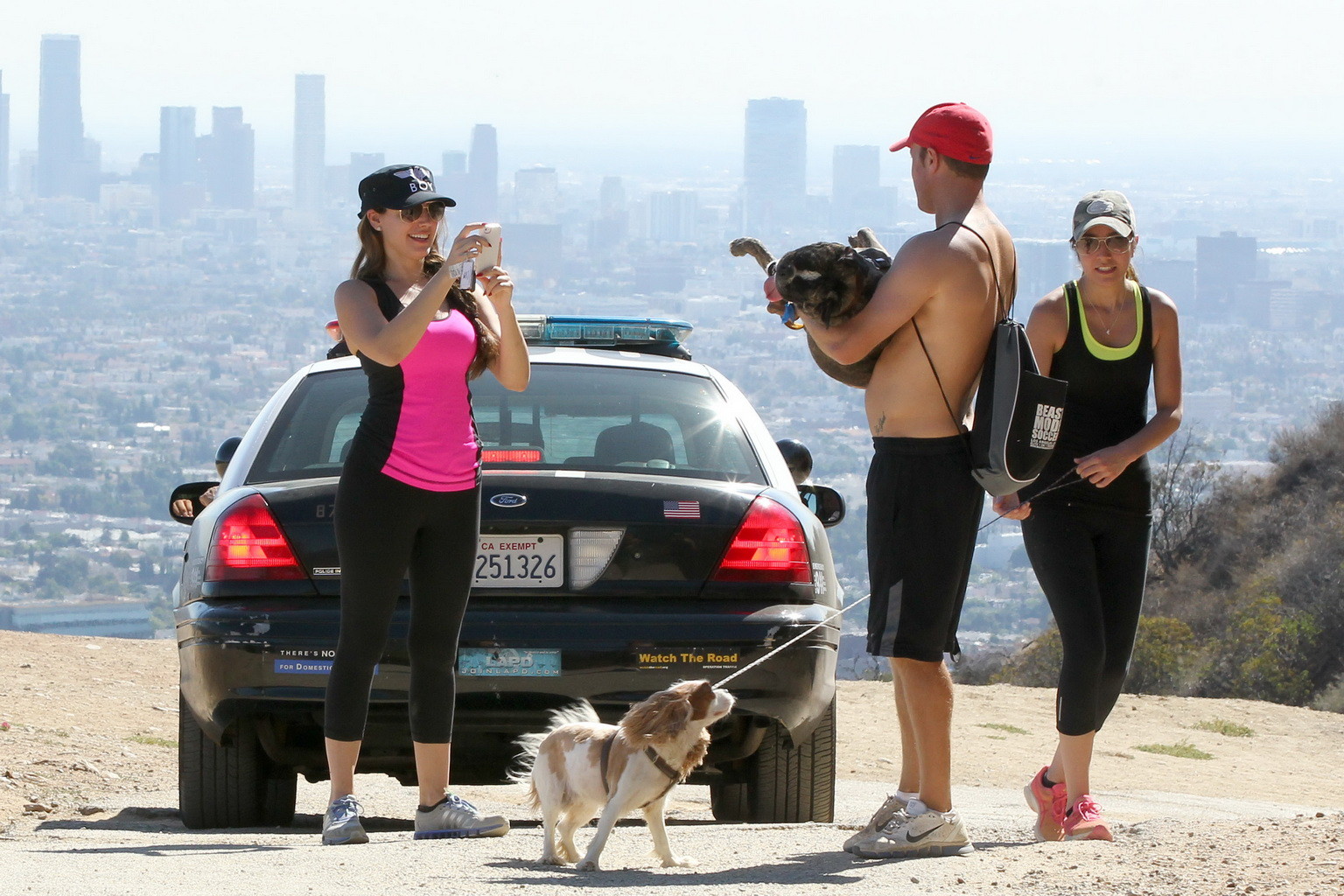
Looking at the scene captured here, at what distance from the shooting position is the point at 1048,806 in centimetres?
476

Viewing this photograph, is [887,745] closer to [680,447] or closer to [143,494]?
[680,447]

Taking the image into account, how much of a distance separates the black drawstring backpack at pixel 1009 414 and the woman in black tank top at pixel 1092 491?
1.40 feet

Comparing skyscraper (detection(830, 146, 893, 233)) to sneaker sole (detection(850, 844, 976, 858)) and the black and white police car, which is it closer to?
the black and white police car

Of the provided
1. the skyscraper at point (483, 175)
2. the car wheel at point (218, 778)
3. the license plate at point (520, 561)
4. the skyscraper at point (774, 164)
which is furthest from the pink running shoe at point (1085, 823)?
the skyscraper at point (483, 175)

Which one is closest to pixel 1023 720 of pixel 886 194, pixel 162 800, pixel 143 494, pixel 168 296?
pixel 162 800

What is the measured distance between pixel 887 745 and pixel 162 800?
4982 millimetres

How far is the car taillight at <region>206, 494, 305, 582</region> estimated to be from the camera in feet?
15.8

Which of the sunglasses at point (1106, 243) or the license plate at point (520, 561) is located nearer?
the sunglasses at point (1106, 243)

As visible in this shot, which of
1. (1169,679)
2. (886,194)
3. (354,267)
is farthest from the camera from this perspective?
(886,194)

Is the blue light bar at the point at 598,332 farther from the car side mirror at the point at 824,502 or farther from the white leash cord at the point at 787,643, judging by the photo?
the white leash cord at the point at 787,643

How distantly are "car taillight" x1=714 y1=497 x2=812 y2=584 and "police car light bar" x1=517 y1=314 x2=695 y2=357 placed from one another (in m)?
1.49

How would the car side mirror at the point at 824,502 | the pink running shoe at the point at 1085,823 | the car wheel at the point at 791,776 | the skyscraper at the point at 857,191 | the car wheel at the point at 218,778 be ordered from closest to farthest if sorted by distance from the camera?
1. the pink running shoe at the point at 1085,823
2. the car wheel at the point at 218,778
3. the car wheel at the point at 791,776
4. the car side mirror at the point at 824,502
5. the skyscraper at the point at 857,191

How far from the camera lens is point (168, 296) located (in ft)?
563

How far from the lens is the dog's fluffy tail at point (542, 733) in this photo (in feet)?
14.8
